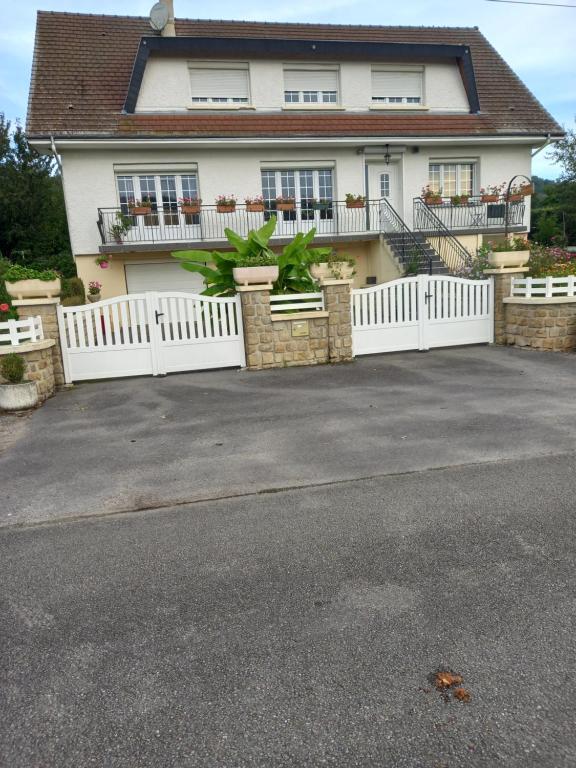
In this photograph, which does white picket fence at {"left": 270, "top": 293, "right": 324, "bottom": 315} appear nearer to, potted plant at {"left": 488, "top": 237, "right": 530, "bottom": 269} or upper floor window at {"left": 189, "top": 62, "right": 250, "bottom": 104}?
potted plant at {"left": 488, "top": 237, "right": 530, "bottom": 269}

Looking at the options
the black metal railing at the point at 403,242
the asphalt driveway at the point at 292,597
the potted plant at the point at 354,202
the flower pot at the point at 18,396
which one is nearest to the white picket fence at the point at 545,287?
the black metal railing at the point at 403,242

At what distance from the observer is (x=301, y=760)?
2154mm

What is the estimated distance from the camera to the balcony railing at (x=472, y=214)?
62.0ft

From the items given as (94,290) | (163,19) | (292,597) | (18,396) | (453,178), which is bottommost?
(292,597)

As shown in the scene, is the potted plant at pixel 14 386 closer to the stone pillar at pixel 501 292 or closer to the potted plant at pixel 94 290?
the potted plant at pixel 94 290

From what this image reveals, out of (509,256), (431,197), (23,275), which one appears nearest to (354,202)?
(431,197)

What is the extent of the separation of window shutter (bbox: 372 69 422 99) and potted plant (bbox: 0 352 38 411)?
16.2m

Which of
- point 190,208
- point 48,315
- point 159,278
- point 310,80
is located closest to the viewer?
point 48,315

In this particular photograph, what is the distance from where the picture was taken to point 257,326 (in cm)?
1021

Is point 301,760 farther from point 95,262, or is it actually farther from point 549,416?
point 95,262

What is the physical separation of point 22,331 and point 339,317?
5.39m

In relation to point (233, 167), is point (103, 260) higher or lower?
lower

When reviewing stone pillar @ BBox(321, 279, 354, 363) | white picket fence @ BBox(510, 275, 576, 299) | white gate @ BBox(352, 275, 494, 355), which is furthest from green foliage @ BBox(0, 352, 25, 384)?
white picket fence @ BBox(510, 275, 576, 299)

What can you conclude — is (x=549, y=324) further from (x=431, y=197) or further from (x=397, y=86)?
(x=397, y=86)
